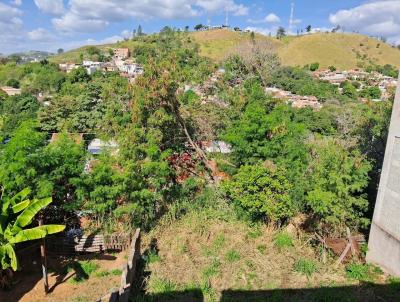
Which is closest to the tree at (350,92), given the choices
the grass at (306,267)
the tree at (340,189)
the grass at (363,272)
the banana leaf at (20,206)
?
the tree at (340,189)

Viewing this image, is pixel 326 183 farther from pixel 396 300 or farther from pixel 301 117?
pixel 301 117

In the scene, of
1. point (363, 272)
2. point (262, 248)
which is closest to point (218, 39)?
point (262, 248)

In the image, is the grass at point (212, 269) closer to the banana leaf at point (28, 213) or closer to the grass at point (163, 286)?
the grass at point (163, 286)

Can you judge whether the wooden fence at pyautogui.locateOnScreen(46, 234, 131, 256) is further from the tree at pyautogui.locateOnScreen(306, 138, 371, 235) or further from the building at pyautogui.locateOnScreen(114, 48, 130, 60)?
the building at pyautogui.locateOnScreen(114, 48, 130, 60)

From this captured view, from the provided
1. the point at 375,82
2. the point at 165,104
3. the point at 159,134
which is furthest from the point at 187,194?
the point at 375,82

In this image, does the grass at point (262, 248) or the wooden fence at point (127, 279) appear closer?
the wooden fence at point (127, 279)
